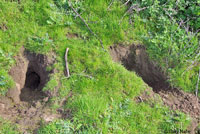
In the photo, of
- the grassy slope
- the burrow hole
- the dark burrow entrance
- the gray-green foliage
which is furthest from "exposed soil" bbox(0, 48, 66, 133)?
the gray-green foliage

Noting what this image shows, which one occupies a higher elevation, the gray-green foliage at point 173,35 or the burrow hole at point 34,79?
the gray-green foliage at point 173,35

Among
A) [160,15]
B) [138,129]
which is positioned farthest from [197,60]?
[138,129]

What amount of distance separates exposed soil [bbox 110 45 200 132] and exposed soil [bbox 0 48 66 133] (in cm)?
120

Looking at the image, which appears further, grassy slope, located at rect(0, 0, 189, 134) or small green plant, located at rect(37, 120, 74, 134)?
grassy slope, located at rect(0, 0, 189, 134)

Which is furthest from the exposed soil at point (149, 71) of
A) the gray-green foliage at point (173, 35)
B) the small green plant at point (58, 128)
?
the small green plant at point (58, 128)

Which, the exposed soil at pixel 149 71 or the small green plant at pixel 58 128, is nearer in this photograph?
the small green plant at pixel 58 128

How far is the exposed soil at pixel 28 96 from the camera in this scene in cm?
257

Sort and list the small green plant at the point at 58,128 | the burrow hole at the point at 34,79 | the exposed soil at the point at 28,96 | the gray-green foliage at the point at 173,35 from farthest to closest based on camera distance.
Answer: the gray-green foliage at the point at 173,35
the burrow hole at the point at 34,79
the exposed soil at the point at 28,96
the small green plant at the point at 58,128

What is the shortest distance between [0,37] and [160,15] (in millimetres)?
2703

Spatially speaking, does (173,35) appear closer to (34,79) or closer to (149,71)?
(149,71)

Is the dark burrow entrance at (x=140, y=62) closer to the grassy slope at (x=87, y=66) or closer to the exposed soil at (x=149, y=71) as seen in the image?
the exposed soil at (x=149, y=71)

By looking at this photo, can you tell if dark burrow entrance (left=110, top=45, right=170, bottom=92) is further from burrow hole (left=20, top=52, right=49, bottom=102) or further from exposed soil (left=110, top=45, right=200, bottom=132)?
burrow hole (left=20, top=52, right=49, bottom=102)

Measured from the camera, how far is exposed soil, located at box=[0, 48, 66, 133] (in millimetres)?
2572

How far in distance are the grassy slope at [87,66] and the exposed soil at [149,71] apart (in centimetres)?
21
